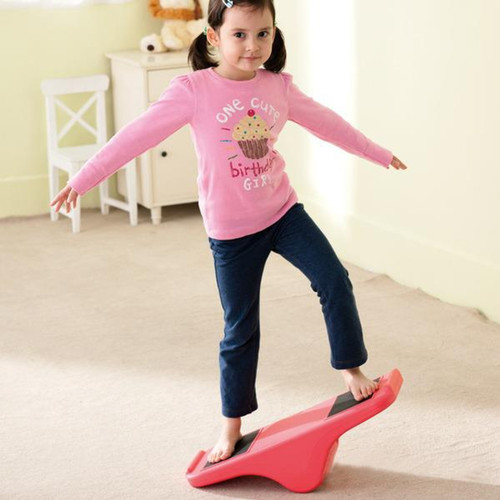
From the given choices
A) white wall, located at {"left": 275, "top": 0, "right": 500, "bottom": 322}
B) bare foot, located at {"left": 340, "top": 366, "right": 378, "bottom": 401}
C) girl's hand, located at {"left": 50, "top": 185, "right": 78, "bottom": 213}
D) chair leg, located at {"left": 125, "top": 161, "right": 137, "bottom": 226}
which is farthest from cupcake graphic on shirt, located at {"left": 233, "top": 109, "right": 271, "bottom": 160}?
chair leg, located at {"left": 125, "top": 161, "right": 137, "bottom": 226}

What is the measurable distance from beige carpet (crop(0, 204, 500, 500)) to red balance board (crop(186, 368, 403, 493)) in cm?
3

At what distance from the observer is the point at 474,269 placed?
3.21 meters

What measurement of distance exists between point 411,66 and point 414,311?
791mm

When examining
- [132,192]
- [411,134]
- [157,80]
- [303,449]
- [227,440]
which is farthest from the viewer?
[132,192]

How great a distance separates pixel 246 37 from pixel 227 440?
853mm

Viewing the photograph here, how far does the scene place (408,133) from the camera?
3.41 m

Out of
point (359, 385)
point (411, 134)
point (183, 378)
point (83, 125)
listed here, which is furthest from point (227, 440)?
point (83, 125)

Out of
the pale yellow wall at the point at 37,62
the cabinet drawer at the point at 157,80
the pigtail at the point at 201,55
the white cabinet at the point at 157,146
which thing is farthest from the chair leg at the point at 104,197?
the pigtail at the point at 201,55

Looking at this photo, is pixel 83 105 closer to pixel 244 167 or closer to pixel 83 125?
pixel 83 125

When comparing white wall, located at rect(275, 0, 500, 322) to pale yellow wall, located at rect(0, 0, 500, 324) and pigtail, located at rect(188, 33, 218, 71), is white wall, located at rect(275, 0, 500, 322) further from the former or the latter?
pigtail, located at rect(188, 33, 218, 71)

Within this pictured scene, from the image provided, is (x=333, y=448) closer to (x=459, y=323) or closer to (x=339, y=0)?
(x=459, y=323)

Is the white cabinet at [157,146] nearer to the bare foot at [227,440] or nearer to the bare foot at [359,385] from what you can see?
the bare foot at [227,440]

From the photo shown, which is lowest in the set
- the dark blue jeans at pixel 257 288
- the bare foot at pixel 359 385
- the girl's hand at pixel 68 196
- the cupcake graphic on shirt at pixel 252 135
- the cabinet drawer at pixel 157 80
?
the bare foot at pixel 359 385

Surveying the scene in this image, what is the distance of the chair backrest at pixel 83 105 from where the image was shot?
4.45m
